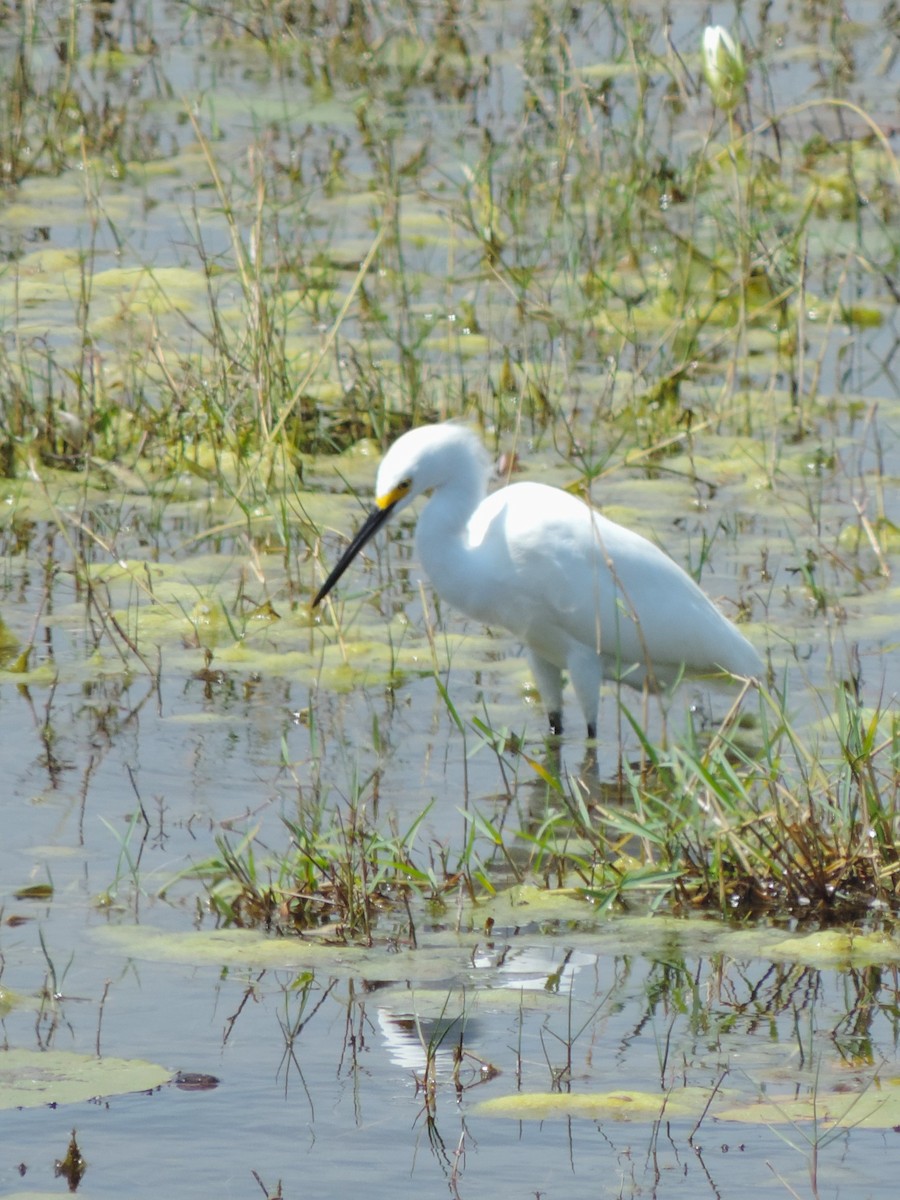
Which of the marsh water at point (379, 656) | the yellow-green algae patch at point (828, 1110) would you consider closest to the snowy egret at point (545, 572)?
the marsh water at point (379, 656)

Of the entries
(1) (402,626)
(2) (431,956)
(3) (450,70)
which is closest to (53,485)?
(1) (402,626)

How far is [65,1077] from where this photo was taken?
273 cm

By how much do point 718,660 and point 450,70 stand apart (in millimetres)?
5826

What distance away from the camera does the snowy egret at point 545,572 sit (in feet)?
14.7

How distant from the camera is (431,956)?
3211 millimetres

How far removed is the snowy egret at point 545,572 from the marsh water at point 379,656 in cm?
18

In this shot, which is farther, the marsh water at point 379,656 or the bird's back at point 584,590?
the bird's back at point 584,590

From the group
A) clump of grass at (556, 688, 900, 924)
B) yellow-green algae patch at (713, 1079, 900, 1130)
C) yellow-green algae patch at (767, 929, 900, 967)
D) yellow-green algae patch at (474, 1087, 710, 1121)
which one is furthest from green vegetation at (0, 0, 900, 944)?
yellow-green algae patch at (713, 1079, 900, 1130)

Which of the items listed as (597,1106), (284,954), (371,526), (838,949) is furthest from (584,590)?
(597,1106)

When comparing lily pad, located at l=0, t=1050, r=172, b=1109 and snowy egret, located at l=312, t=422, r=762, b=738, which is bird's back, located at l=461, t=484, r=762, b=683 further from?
lily pad, located at l=0, t=1050, r=172, b=1109

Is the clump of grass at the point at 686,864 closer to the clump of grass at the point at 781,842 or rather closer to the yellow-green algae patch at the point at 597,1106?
the clump of grass at the point at 781,842

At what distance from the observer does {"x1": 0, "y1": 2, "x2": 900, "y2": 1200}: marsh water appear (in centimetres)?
271

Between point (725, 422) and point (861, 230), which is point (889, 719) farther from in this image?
point (861, 230)

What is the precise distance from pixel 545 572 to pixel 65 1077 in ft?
6.66
